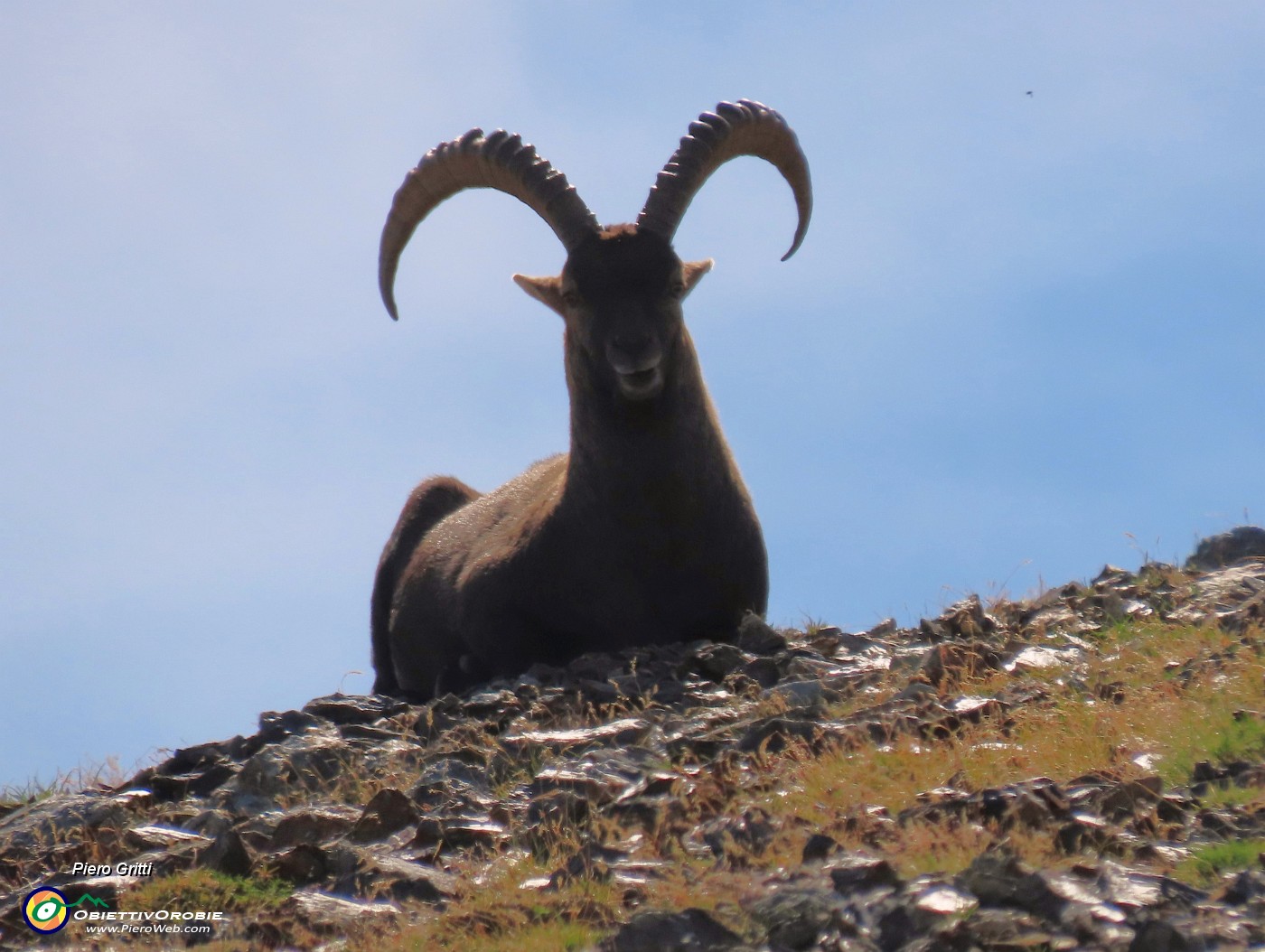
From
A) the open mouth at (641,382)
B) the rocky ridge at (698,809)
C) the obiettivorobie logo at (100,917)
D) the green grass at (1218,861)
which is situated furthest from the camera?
the open mouth at (641,382)

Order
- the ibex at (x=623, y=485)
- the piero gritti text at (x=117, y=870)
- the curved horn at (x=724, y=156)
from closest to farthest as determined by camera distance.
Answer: the piero gritti text at (x=117, y=870) → the ibex at (x=623, y=485) → the curved horn at (x=724, y=156)

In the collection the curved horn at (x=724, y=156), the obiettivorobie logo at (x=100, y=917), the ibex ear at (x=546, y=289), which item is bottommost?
the obiettivorobie logo at (x=100, y=917)

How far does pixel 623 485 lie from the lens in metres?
9.63

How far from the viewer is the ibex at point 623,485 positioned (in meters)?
9.45

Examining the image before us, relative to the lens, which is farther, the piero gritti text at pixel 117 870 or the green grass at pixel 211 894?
the piero gritti text at pixel 117 870

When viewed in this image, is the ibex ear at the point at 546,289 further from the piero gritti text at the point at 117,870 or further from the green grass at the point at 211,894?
the green grass at the point at 211,894

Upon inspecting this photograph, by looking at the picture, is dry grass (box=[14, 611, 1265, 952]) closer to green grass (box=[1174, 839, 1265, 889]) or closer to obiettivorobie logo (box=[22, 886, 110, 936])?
green grass (box=[1174, 839, 1265, 889])

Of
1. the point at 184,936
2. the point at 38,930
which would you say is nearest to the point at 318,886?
the point at 184,936

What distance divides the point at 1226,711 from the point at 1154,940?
88.6 inches

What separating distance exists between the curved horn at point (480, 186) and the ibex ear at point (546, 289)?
32 centimetres

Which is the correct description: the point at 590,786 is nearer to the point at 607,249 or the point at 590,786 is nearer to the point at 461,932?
the point at 461,932

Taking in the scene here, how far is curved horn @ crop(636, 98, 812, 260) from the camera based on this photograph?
10.1 metres

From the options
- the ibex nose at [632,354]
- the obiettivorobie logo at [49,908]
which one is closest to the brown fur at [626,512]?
the ibex nose at [632,354]

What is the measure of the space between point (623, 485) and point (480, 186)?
113 inches
